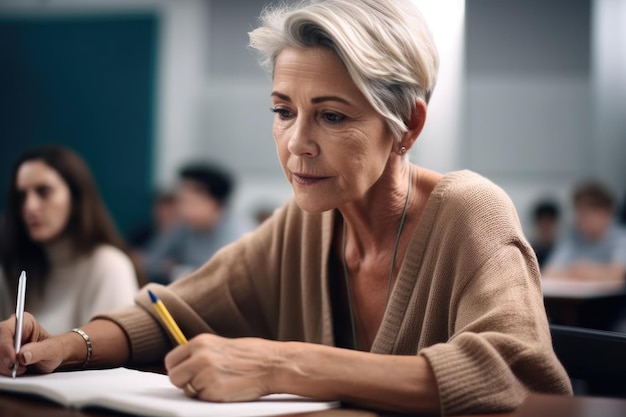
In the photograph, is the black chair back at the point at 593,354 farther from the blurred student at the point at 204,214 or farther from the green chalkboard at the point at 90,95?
the green chalkboard at the point at 90,95

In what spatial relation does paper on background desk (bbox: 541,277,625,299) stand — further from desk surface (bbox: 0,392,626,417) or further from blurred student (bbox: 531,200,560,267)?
blurred student (bbox: 531,200,560,267)

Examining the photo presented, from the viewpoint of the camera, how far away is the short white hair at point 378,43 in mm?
1316

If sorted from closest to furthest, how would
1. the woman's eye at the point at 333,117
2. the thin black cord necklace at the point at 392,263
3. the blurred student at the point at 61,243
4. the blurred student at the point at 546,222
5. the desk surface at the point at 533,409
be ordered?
the desk surface at the point at 533,409, the woman's eye at the point at 333,117, the thin black cord necklace at the point at 392,263, the blurred student at the point at 61,243, the blurred student at the point at 546,222

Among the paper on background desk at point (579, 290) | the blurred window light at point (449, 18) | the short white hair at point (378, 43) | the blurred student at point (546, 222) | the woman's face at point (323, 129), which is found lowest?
the blurred student at point (546, 222)

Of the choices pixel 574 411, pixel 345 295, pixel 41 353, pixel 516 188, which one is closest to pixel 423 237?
pixel 345 295

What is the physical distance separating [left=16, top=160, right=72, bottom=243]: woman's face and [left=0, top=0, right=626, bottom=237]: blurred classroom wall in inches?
170

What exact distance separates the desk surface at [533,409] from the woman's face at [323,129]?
1.42 feet

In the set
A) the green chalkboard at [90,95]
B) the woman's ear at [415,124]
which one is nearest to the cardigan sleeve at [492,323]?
the woman's ear at [415,124]

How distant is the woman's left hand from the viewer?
104 cm

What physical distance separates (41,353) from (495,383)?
0.66 meters

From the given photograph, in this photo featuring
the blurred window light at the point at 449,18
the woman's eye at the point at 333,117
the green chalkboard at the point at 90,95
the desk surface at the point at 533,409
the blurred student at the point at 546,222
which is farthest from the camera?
the green chalkboard at the point at 90,95

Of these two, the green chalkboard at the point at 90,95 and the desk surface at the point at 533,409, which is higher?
the green chalkboard at the point at 90,95

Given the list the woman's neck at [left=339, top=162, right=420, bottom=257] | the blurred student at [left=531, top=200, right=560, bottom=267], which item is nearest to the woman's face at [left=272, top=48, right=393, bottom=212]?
the woman's neck at [left=339, top=162, right=420, bottom=257]

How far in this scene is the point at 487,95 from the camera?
7.22m
